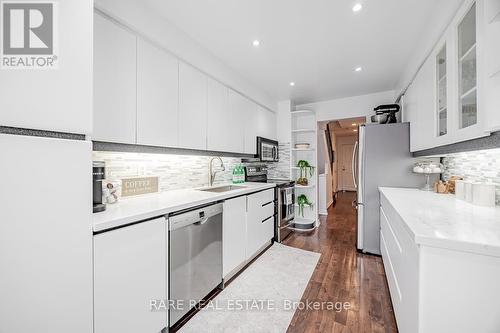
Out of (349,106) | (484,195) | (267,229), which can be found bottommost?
(267,229)

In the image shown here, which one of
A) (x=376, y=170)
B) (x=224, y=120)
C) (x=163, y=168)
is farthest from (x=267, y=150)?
(x=163, y=168)

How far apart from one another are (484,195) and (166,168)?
2.63m

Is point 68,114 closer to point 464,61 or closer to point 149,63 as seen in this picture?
point 149,63

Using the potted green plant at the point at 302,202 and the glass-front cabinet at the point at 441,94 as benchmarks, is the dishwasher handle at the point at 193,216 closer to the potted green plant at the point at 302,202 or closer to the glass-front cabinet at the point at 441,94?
the glass-front cabinet at the point at 441,94

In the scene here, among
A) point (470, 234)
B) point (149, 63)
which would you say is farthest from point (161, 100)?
point (470, 234)

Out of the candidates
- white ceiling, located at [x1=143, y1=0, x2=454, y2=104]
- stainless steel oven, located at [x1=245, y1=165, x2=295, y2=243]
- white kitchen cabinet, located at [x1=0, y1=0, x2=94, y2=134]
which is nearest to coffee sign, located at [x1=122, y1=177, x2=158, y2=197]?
white kitchen cabinet, located at [x1=0, y1=0, x2=94, y2=134]

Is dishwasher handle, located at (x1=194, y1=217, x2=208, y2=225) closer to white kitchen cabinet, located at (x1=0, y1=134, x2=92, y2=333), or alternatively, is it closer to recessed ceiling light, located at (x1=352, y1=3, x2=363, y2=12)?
white kitchen cabinet, located at (x1=0, y1=134, x2=92, y2=333)

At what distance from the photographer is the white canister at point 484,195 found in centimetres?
139

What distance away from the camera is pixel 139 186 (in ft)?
6.08

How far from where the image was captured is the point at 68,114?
93 cm

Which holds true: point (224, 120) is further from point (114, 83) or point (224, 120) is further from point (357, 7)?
point (357, 7)

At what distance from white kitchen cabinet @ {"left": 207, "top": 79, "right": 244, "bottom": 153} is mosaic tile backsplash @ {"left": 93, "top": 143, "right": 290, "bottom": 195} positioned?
1.03 ft

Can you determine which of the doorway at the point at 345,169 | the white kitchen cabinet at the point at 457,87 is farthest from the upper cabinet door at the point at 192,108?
the doorway at the point at 345,169

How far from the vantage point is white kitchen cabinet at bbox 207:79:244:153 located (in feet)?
7.94
